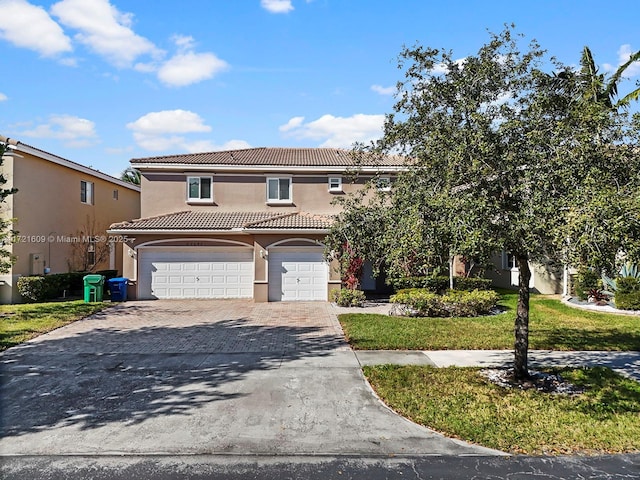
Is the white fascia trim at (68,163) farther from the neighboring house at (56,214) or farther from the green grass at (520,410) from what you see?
the green grass at (520,410)

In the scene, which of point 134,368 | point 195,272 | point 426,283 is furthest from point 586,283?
point 134,368

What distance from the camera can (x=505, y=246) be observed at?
6.30 m

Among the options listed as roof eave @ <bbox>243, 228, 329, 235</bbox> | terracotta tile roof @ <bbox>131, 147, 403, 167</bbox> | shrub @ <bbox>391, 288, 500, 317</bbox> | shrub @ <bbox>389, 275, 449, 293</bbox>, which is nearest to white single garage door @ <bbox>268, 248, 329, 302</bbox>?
roof eave @ <bbox>243, 228, 329, 235</bbox>

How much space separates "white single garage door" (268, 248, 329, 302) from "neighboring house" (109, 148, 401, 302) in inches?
1.7

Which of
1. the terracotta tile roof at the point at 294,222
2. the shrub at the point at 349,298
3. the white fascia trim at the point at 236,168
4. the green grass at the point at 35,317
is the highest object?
the white fascia trim at the point at 236,168

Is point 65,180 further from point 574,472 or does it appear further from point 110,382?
point 574,472

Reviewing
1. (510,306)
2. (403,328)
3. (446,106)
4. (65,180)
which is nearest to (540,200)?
(446,106)

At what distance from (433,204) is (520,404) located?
3.43 m

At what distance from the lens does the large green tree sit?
18.8 feet

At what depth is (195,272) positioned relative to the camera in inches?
726

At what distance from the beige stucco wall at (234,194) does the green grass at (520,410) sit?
13305 millimetres

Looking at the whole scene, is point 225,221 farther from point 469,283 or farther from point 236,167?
point 469,283

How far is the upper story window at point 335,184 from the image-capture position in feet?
67.7

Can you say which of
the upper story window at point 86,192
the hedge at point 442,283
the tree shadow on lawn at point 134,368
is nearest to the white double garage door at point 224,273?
the hedge at point 442,283
